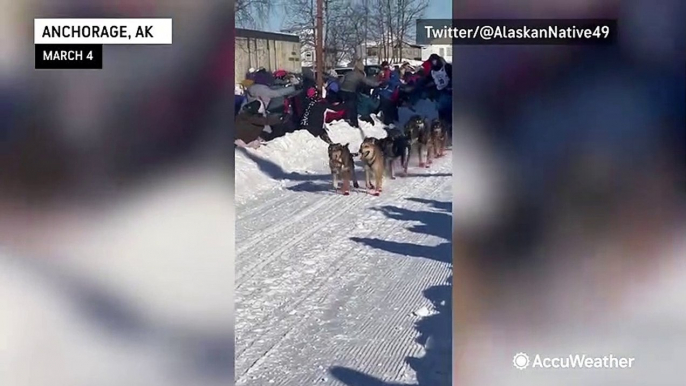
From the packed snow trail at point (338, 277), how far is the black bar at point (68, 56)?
43 centimetres

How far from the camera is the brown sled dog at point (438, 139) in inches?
88.4

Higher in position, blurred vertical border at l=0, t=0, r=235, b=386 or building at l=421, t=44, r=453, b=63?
building at l=421, t=44, r=453, b=63

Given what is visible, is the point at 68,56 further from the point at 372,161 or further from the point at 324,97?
the point at 372,161

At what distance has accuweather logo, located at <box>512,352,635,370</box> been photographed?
222 centimetres

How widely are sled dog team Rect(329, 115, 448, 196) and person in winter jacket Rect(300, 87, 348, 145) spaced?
6cm

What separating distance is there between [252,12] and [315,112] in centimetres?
28

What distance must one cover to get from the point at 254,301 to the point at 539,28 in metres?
0.93

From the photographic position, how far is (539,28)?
2148 millimetres

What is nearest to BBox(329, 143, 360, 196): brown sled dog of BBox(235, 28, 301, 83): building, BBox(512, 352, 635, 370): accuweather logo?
BBox(235, 28, 301, 83): building

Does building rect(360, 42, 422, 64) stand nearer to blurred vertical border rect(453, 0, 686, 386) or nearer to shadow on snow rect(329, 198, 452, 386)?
blurred vertical border rect(453, 0, 686, 386)

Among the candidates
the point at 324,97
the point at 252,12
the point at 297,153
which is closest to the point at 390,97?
the point at 324,97

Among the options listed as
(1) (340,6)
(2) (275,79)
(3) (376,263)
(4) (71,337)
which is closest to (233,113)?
(2) (275,79)

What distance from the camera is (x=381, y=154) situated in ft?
7.70

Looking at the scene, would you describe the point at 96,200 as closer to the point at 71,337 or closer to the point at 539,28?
the point at 71,337
